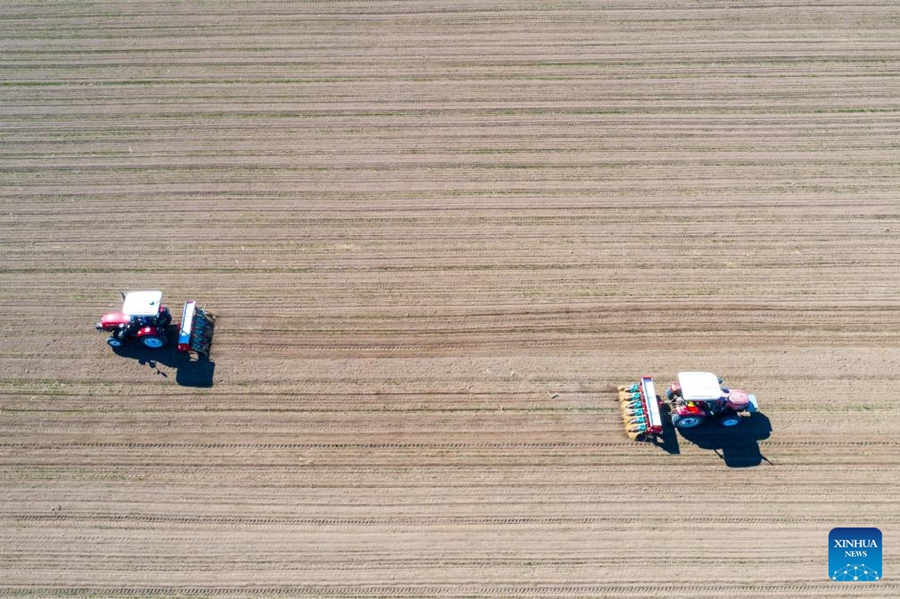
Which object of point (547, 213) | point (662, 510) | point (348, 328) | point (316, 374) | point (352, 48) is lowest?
point (662, 510)

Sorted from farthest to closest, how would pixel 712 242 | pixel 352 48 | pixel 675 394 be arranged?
pixel 352 48 → pixel 712 242 → pixel 675 394

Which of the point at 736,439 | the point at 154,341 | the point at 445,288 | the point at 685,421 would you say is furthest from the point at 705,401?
the point at 154,341

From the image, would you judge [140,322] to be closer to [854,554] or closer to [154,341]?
→ [154,341]

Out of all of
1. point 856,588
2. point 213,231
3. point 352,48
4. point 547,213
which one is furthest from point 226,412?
point 856,588

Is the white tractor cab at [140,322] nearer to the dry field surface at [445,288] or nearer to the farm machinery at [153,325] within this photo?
the farm machinery at [153,325]

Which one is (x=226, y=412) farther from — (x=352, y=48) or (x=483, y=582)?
(x=352, y=48)

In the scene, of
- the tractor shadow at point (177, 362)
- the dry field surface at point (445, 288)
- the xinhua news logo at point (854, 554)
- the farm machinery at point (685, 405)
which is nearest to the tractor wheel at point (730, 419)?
the farm machinery at point (685, 405)
